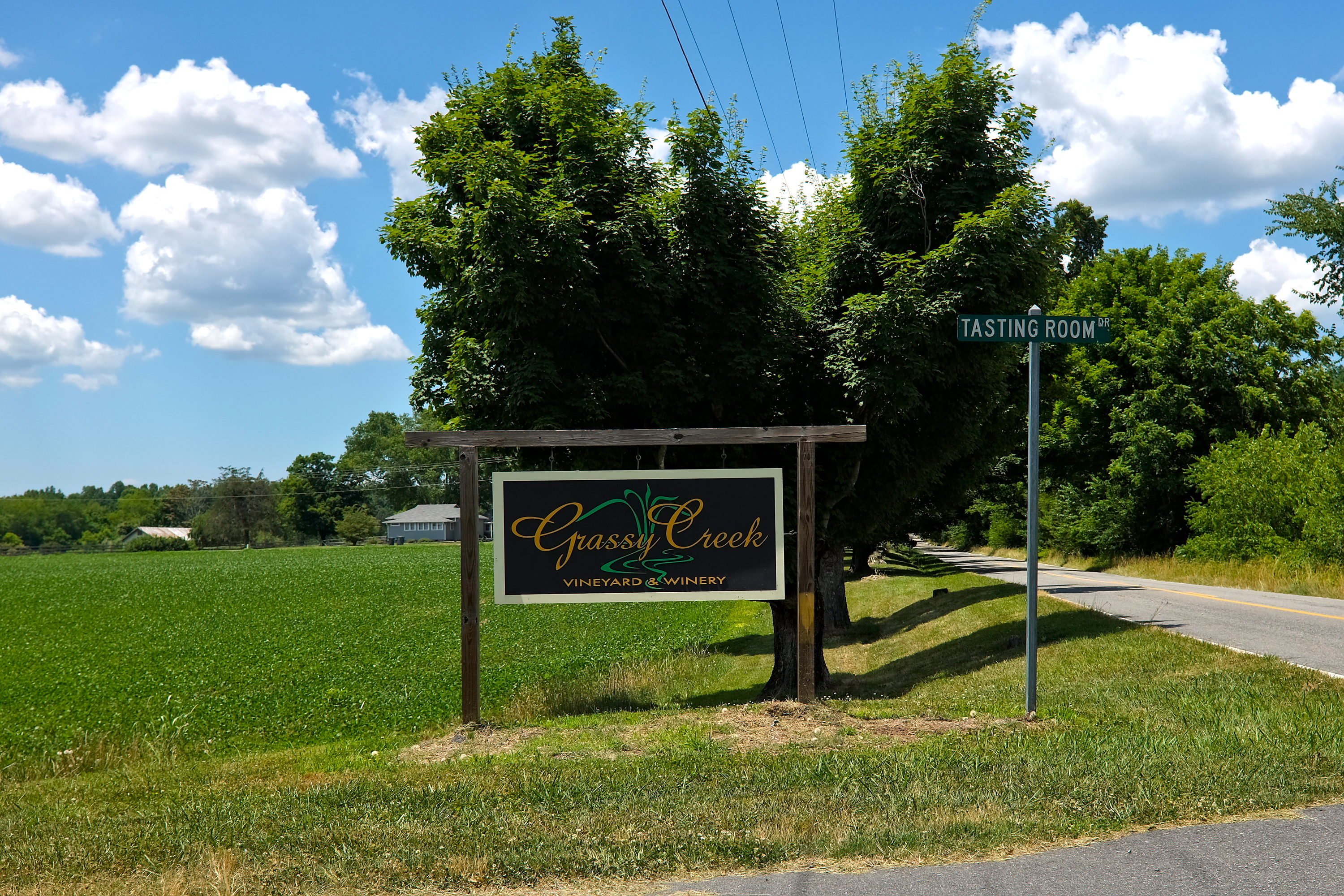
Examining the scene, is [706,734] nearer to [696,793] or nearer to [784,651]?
[696,793]

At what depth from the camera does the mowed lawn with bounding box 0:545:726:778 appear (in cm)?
1223

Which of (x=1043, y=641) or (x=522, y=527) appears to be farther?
(x=1043, y=641)

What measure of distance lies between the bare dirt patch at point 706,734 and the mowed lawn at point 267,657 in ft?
6.50

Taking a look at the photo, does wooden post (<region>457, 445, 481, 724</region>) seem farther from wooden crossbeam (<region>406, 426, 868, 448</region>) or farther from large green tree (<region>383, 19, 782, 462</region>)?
large green tree (<region>383, 19, 782, 462</region>)

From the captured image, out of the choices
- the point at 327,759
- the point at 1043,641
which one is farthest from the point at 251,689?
the point at 1043,641

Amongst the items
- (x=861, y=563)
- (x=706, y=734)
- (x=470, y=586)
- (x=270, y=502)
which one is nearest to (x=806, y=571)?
(x=706, y=734)

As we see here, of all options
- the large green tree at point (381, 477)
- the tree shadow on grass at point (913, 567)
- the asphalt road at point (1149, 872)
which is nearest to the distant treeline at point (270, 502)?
the large green tree at point (381, 477)

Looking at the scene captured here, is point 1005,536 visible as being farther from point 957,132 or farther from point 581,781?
point 581,781

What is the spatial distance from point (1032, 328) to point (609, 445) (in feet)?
13.0

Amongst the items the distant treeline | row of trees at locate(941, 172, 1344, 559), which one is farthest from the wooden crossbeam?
the distant treeline

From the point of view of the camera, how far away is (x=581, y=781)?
244 inches

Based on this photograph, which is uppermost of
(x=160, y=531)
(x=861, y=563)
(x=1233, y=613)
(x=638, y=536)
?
(x=638, y=536)

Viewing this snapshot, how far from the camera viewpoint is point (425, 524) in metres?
137

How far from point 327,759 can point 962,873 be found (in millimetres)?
5576
